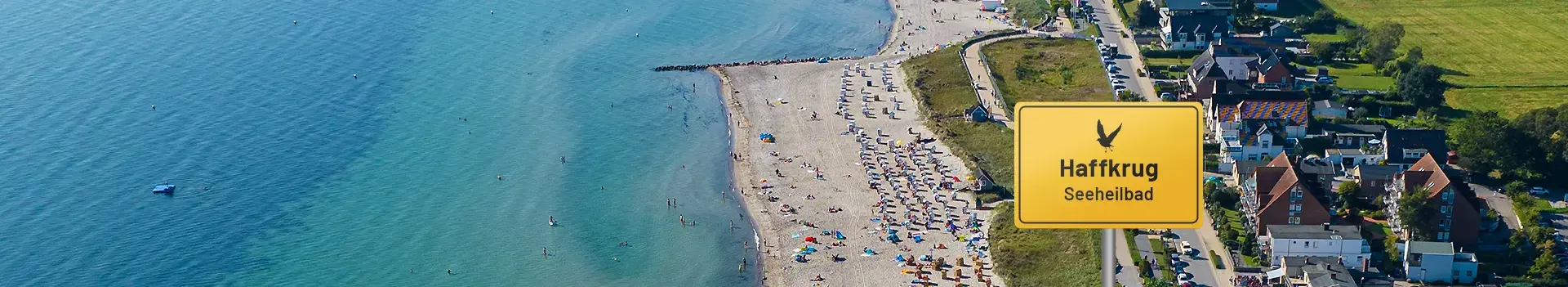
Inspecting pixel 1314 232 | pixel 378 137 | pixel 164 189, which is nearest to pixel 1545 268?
pixel 1314 232

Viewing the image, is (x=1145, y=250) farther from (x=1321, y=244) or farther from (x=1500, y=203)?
(x=1500, y=203)

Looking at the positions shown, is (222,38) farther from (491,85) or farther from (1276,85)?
(1276,85)

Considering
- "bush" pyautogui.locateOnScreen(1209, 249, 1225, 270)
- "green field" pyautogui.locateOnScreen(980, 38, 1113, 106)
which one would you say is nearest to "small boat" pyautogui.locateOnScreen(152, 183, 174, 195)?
"green field" pyautogui.locateOnScreen(980, 38, 1113, 106)

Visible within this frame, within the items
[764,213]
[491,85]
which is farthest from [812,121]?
[491,85]

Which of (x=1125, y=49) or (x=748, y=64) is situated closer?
(x=1125, y=49)

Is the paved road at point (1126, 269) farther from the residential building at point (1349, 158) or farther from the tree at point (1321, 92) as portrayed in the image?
the tree at point (1321, 92)

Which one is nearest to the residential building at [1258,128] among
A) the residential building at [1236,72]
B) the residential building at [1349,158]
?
the residential building at [1349,158]
